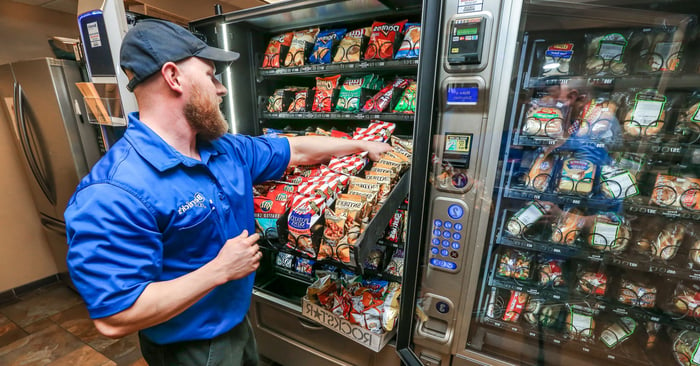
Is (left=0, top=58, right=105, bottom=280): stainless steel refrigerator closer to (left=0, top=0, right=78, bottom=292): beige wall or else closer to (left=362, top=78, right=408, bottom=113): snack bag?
(left=0, top=0, right=78, bottom=292): beige wall

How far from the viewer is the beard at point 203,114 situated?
40.4 inches

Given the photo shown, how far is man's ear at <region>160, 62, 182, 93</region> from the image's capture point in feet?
3.16

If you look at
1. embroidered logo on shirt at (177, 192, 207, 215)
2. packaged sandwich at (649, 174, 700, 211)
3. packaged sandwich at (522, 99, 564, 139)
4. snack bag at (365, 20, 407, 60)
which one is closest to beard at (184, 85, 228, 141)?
embroidered logo on shirt at (177, 192, 207, 215)

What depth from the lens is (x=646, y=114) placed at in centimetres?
99

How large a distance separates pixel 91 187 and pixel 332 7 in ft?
3.82

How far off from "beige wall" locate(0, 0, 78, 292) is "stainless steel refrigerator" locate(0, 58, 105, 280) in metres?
0.15

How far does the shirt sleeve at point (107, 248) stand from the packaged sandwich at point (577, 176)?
1445 millimetres

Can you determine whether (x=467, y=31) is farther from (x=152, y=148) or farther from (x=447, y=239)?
(x=152, y=148)

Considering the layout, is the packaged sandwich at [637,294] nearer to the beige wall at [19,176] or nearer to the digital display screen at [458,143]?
the digital display screen at [458,143]

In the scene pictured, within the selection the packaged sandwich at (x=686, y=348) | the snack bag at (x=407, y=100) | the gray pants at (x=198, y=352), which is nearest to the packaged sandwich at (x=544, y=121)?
the snack bag at (x=407, y=100)

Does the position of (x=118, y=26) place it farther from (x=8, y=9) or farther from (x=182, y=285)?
(x=8, y=9)

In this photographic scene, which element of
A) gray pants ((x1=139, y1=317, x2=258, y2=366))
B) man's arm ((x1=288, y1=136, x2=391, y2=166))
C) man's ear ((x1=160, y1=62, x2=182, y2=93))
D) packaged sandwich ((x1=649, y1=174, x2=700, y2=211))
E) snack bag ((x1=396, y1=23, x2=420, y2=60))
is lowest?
gray pants ((x1=139, y1=317, x2=258, y2=366))

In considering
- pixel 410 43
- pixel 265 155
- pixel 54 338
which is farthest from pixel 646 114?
pixel 54 338

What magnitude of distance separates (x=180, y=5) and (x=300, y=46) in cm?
225
